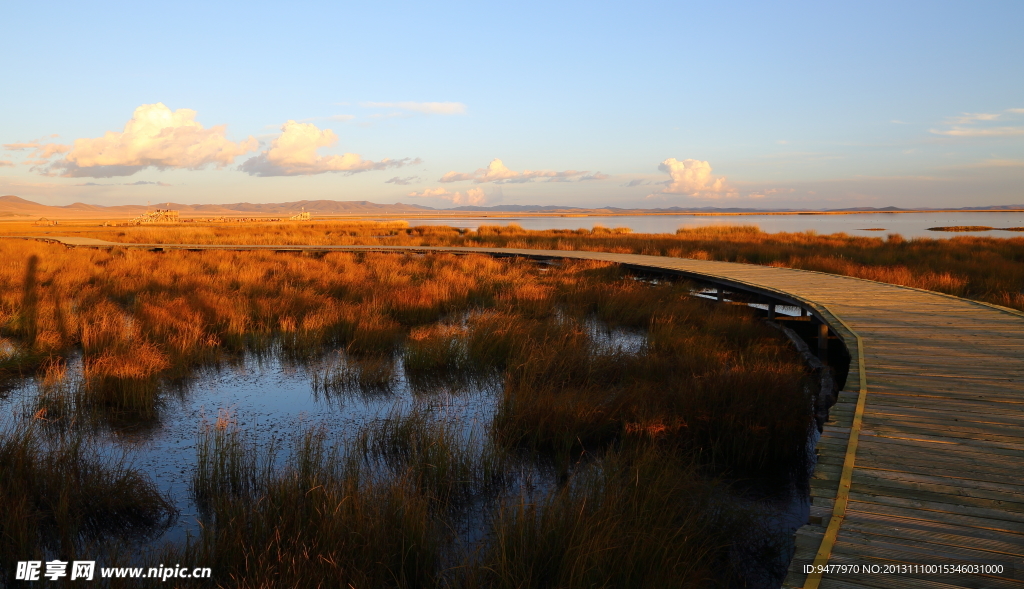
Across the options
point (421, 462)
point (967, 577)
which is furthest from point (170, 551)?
point (967, 577)

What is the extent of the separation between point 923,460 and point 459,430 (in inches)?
133

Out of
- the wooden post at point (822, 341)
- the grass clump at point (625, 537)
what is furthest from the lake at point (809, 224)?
the grass clump at point (625, 537)

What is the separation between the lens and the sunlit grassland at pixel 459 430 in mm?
3186

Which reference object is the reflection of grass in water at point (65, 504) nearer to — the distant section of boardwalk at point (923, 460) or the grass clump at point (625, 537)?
the grass clump at point (625, 537)

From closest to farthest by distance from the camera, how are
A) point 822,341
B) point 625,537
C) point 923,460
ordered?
point 625,537, point 923,460, point 822,341

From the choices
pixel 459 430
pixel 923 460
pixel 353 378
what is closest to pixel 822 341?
pixel 923 460

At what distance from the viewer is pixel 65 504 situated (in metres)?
3.70

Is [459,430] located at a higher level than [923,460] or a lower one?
lower

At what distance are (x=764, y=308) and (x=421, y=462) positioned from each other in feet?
31.9

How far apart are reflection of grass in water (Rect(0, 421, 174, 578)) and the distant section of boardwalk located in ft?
12.3

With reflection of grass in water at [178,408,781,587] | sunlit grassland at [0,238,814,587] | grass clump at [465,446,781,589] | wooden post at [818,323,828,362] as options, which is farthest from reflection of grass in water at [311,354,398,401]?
wooden post at [818,323,828,362]

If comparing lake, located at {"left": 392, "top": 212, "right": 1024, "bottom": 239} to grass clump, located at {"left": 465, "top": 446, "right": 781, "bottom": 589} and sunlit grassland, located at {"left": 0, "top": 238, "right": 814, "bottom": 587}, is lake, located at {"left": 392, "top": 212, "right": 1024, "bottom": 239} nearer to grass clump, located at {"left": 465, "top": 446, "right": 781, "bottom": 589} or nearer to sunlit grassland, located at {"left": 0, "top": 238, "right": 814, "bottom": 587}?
sunlit grassland, located at {"left": 0, "top": 238, "right": 814, "bottom": 587}

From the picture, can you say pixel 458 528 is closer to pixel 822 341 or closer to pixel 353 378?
pixel 353 378

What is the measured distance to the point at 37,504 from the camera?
3.85 metres
